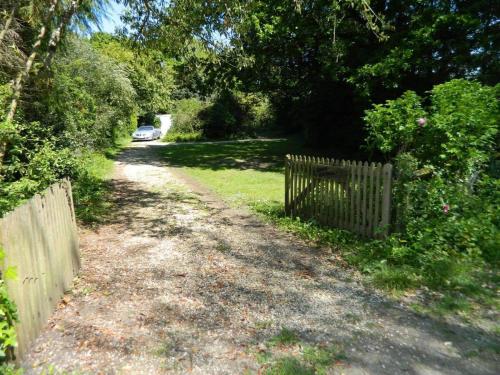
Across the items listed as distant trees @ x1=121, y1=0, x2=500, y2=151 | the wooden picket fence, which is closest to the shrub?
the wooden picket fence

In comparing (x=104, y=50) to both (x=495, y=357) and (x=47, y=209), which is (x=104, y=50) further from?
(x=495, y=357)

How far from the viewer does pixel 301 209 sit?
24.2ft

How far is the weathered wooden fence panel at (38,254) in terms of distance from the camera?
2.94m

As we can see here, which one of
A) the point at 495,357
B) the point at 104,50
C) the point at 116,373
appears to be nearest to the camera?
the point at 116,373

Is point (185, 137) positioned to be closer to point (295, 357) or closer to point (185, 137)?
point (185, 137)

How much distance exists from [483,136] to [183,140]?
28.2 meters

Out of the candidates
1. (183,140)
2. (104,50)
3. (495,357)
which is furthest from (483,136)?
(183,140)

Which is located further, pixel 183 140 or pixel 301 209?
pixel 183 140

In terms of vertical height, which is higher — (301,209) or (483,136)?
(483,136)

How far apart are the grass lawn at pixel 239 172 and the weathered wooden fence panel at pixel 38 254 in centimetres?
521

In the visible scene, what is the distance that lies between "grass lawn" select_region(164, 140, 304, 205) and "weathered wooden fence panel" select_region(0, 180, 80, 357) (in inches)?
205

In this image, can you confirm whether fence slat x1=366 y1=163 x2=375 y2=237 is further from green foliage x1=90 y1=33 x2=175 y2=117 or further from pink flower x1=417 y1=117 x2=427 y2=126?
green foliage x1=90 y1=33 x2=175 y2=117

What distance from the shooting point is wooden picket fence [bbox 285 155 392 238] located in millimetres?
5762

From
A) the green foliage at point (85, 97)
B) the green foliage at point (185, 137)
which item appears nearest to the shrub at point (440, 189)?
the green foliage at point (85, 97)
